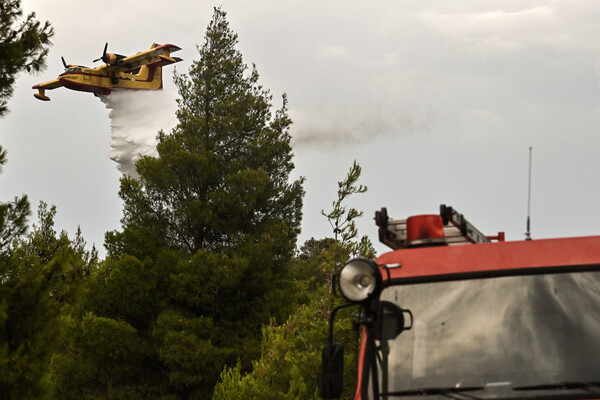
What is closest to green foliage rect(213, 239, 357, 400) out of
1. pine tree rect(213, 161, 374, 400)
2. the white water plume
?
pine tree rect(213, 161, 374, 400)

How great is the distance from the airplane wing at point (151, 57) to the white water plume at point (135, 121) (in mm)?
1888

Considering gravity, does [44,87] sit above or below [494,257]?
above

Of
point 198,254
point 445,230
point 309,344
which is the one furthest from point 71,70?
point 445,230

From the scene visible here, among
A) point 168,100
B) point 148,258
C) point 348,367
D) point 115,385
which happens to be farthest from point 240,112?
point 168,100

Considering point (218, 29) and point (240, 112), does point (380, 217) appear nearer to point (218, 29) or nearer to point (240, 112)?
point (240, 112)

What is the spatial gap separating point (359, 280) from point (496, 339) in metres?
0.98

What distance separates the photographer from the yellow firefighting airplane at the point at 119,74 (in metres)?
61.7

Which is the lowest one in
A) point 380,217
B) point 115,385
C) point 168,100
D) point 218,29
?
point 115,385

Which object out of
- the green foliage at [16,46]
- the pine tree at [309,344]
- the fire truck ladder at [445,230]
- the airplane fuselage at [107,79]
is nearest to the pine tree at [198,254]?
the pine tree at [309,344]

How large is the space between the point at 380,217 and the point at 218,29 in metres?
32.2

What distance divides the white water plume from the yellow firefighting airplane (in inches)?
34.1

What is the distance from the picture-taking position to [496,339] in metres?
6.46

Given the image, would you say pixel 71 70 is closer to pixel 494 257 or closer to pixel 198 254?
pixel 198 254

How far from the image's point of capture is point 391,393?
253 inches
